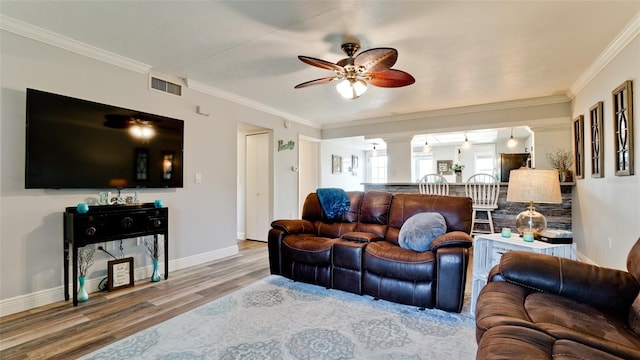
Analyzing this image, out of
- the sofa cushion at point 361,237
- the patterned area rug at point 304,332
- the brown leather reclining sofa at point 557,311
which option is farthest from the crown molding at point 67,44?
the brown leather reclining sofa at point 557,311

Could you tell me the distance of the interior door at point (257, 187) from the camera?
539 centimetres

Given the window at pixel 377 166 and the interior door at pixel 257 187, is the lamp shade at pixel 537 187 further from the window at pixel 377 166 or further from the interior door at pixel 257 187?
the window at pixel 377 166

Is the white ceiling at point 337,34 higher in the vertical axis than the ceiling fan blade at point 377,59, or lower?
higher

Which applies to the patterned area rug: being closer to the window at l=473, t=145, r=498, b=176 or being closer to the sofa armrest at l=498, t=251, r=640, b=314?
the sofa armrest at l=498, t=251, r=640, b=314

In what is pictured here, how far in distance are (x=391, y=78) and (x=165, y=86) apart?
2.62 metres

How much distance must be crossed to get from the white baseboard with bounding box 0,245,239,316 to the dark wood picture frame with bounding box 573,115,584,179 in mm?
5038

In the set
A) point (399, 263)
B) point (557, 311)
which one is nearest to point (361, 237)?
point (399, 263)

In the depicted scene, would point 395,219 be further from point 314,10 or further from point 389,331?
point 314,10

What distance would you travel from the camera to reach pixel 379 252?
2633mm

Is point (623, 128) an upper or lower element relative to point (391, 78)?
lower

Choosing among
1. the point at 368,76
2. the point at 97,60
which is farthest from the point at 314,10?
the point at 97,60

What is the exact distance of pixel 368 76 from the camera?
283 centimetres

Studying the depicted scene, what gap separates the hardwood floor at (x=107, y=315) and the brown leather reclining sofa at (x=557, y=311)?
2.28 m

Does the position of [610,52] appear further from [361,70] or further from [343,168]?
[343,168]
